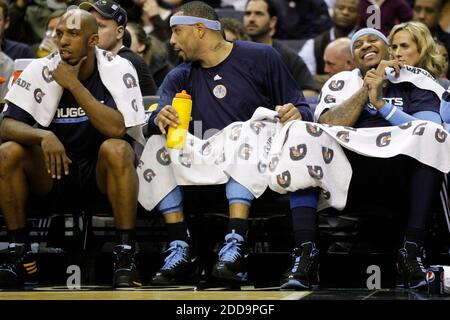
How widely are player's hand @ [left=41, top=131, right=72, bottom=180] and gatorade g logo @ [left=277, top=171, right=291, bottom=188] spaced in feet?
3.86

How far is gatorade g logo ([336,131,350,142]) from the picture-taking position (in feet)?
18.7

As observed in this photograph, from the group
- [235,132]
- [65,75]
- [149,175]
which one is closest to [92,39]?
[65,75]

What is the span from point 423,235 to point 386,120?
775 millimetres

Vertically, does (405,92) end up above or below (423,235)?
above

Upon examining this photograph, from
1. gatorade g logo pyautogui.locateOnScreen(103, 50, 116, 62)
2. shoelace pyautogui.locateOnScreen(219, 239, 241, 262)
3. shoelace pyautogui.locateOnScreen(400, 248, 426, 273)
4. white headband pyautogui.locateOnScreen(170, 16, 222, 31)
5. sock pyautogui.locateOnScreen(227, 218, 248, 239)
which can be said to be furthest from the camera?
white headband pyautogui.locateOnScreen(170, 16, 222, 31)

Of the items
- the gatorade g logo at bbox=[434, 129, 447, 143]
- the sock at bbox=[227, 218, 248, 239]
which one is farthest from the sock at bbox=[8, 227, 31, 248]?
the gatorade g logo at bbox=[434, 129, 447, 143]

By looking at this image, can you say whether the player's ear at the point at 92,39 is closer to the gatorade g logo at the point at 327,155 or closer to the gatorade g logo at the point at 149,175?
the gatorade g logo at the point at 149,175

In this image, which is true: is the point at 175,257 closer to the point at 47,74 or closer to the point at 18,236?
the point at 18,236

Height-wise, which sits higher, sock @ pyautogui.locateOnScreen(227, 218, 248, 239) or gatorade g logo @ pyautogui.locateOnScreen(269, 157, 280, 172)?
gatorade g logo @ pyautogui.locateOnScreen(269, 157, 280, 172)

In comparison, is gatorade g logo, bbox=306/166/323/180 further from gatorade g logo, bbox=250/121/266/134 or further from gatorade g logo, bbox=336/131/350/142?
gatorade g logo, bbox=250/121/266/134

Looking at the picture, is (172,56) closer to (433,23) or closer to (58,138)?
(433,23)

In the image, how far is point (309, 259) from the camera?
552 cm

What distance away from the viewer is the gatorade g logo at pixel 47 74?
604cm
